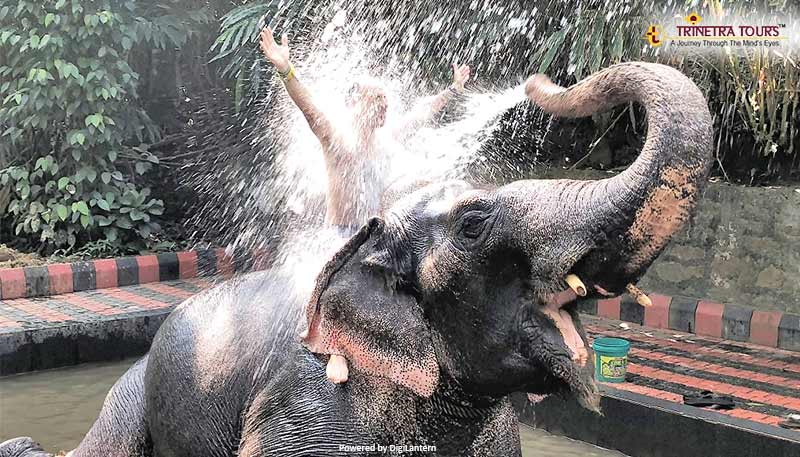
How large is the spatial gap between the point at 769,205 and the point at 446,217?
499 centimetres

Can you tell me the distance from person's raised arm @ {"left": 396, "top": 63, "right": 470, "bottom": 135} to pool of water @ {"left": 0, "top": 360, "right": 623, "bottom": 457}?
1866mm

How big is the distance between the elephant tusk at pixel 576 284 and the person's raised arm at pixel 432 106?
6.56ft

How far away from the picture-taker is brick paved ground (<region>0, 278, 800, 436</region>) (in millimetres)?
4711

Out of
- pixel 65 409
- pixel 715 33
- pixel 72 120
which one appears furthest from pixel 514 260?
pixel 72 120

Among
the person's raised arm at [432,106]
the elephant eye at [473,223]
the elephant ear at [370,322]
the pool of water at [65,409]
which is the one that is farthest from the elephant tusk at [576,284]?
the pool of water at [65,409]

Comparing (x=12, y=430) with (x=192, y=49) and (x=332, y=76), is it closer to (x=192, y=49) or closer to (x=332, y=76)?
(x=332, y=76)

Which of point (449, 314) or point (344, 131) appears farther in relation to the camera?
point (344, 131)

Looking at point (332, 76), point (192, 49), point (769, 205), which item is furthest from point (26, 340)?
point (769, 205)

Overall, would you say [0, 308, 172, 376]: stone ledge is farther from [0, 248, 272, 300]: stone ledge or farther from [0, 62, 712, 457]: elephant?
[0, 62, 712, 457]: elephant

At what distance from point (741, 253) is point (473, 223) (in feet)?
16.8

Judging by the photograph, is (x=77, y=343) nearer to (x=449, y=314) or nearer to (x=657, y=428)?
(x=657, y=428)

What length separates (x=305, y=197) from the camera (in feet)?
12.4

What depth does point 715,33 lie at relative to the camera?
21.0 ft

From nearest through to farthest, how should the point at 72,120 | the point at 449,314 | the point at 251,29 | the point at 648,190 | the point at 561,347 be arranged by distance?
the point at 648,190 < the point at 561,347 < the point at 449,314 < the point at 251,29 < the point at 72,120
